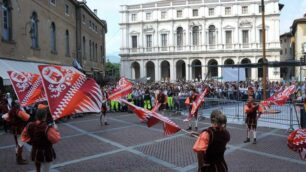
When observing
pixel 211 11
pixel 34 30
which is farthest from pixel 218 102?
pixel 211 11

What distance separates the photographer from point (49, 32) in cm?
2800

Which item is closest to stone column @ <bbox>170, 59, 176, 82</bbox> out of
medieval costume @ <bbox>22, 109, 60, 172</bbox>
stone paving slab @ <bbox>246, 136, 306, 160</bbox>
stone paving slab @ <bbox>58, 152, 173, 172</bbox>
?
stone paving slab @ <bbox>246, 136, 306, 160</bbox>

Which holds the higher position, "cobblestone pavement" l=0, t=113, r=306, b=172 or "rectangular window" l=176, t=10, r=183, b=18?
"rectangular window" l=176, t=10, r=183, b=18

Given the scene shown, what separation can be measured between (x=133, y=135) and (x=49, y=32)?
17.0 m

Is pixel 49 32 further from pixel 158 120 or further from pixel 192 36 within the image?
pixel 192 36

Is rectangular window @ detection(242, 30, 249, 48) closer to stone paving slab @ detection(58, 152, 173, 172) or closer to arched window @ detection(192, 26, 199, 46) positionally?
arched window @ detection(192, 26, 199, 46)

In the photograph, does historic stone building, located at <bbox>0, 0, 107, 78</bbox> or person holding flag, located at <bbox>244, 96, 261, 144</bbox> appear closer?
person holding flag, located at <bbox>244, 96, 261, 144</bbox>

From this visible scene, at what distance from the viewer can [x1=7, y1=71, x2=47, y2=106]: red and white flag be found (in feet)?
31.3

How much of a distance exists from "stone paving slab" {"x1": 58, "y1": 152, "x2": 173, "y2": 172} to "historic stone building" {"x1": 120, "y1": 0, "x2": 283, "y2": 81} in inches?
2194

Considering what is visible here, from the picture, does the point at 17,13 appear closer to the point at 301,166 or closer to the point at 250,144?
the point at 250,144

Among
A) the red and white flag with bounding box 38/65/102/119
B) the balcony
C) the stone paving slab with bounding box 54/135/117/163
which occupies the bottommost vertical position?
the stone paving slab with bounding box 54/135/117/163

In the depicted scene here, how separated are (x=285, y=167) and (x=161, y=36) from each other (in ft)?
210

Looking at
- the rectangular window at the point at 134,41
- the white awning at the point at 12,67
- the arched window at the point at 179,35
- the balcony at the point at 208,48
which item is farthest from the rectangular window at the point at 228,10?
the white awning at the point at 12,67

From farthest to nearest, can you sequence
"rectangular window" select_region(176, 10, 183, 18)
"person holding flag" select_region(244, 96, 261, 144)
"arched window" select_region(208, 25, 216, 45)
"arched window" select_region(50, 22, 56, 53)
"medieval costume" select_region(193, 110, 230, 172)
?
"rectangular window" select_region(176, 10, 183, 18)
"arched window" select_region(208, 25, 216, 45)
"arched window" select_region(50, 22, 56, 53)
"person holding flag" select_region(244, 96, 261, 144)
"medieval costume" select_region(193, 110, 230, 172)
